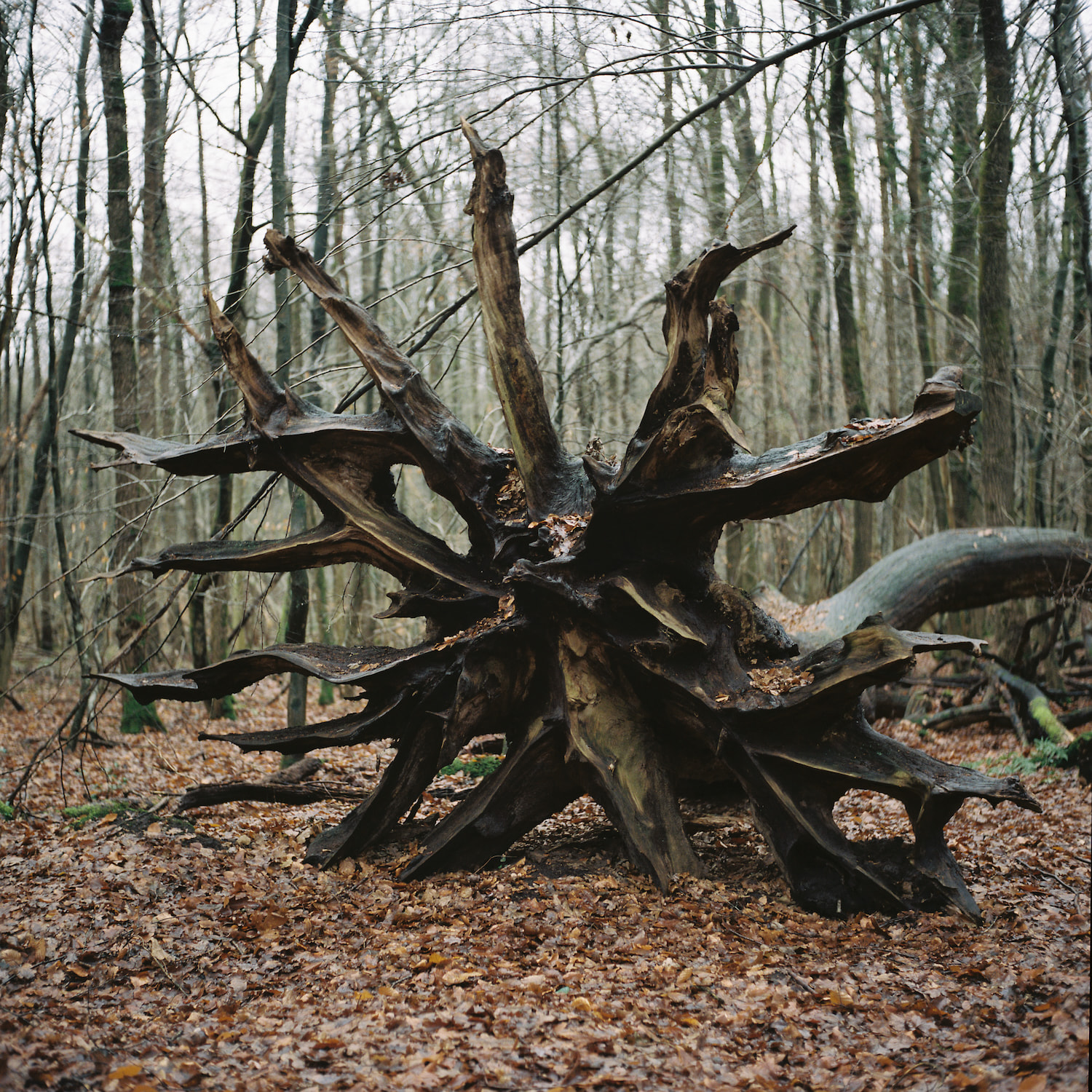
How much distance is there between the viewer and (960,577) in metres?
7.63

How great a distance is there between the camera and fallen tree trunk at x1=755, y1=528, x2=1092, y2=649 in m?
7.43

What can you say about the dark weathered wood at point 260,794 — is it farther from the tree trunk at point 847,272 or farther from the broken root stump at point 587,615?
the tree trunk at point 847,272

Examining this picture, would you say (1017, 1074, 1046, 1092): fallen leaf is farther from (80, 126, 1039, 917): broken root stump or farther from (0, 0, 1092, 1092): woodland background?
(80, 126, 1039, 917): broken root stump

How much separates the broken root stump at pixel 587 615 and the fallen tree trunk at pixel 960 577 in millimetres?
2992

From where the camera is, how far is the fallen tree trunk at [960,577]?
24.4 feet

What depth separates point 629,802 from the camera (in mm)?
4453

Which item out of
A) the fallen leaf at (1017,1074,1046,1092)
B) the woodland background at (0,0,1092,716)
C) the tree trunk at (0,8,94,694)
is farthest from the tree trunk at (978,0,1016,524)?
the tree trunk at (0,8,94,694)

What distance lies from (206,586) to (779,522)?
12.1 m

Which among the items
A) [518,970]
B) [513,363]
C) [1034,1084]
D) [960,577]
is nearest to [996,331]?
[960,577]

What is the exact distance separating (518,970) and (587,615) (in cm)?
178

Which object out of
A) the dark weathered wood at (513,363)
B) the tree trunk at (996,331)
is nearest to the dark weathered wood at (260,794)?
the dark weathered wood at (513,363)

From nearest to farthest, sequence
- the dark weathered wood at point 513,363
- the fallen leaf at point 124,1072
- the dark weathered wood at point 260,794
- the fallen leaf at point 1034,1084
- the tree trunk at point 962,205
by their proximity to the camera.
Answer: the fallen leaf at point 1034,1084, the fallen leaf at point 124,1072, the dark weathered wood at point 513,363, the dark weathered wood at point 260,794, the tree trunk at point 962,205

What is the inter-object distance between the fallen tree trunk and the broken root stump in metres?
2.99

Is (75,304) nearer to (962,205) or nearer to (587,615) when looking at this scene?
(587,615)
